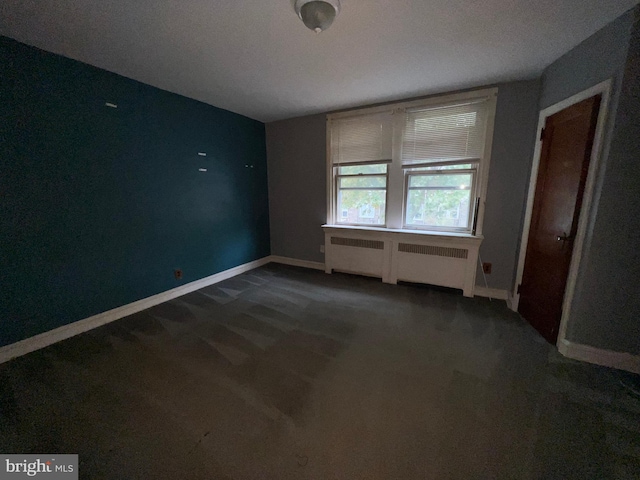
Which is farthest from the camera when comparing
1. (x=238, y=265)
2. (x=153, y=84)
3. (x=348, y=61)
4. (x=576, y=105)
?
(x=238, y=265)

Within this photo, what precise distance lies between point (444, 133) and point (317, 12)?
212 cm

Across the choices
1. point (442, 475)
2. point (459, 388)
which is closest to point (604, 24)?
point (459, 388)

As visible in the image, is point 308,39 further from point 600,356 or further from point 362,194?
point 600,356

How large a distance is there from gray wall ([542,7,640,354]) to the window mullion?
5.23 feet

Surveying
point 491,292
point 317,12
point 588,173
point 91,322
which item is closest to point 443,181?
point 588,173

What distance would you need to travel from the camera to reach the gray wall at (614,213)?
160 cm

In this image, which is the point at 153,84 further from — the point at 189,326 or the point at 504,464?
the point at 504,464

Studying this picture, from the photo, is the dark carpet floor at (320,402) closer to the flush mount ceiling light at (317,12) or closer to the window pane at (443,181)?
the window pane at (443,181)

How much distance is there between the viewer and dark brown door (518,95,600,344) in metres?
1.89

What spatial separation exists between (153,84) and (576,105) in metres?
4.03

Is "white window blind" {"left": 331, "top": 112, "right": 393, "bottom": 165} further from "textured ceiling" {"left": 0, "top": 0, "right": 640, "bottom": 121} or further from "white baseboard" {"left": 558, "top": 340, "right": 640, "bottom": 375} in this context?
"white baseboard" {"left": 558, "top": 340, "right": 640, "bottom": 375}

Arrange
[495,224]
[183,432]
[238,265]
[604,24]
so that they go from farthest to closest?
[238,265] → [495,224] → [604,24] → [183,432]

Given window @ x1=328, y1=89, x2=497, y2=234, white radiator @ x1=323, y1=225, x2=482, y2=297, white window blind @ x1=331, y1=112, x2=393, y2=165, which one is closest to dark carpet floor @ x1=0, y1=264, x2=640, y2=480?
white radiator @ x1=323, y1=225, x2=482, y2=297

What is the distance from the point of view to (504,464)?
3.78 ft
